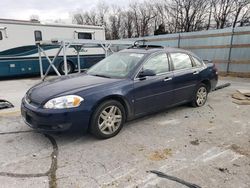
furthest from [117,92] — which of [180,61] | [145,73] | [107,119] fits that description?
[180,61]

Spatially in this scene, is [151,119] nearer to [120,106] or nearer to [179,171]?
[120,106]

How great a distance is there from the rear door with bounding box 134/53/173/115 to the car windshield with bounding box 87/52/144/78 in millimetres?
245

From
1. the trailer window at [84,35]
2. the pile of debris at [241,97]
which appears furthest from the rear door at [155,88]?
the trailer window at [84,35]

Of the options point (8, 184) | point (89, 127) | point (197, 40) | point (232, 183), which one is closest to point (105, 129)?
point (89, 127)

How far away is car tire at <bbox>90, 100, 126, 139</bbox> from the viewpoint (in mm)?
3639

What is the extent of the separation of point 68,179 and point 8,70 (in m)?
10.4

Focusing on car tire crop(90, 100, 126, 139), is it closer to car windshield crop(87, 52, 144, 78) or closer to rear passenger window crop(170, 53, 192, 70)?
car windshield crop(87, 52, 144, 78)

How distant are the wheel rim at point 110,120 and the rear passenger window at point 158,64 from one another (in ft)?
3.48

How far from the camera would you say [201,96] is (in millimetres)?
5664

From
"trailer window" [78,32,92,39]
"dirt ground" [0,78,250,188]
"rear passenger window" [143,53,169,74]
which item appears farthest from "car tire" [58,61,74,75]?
"rear passenger window" [143,53,169,74]

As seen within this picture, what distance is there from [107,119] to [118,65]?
132 centimetres

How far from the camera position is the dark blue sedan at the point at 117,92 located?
3.41 metres

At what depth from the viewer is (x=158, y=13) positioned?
33.4 meters

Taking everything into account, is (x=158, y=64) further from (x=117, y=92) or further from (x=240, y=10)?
(x=240, y=10)
